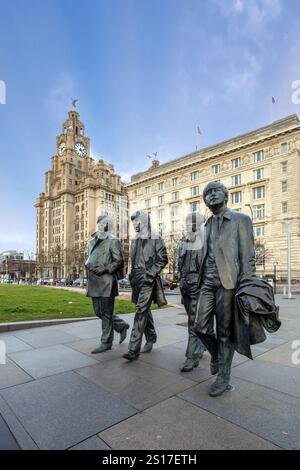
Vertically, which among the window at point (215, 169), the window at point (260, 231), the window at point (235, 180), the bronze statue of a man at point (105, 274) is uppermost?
the window at point (215, 169)

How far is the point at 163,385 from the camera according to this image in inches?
142

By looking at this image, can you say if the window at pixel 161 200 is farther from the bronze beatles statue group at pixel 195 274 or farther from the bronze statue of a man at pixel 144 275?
the bronze statue of a man at pixel 144 275

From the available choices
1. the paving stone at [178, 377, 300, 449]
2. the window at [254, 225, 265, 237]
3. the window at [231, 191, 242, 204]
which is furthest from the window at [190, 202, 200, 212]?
the paving stone at [178, 377, 300, 449]

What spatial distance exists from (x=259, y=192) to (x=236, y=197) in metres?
4.07

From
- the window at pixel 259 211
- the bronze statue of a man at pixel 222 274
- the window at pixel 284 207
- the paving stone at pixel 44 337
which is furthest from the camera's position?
the window at pixel 259 211

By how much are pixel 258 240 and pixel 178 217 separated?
17.6m

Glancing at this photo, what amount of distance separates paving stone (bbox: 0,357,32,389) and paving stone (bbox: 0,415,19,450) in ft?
3.52

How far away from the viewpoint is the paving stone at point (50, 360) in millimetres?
4109

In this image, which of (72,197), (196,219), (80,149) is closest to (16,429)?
(196,219)

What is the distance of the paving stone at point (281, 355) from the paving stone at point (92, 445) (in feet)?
10.8

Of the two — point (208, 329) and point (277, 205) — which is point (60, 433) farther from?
point (277, 205)

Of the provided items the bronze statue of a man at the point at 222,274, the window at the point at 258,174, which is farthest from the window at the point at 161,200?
the bronze statue of a man at the point at 222,274

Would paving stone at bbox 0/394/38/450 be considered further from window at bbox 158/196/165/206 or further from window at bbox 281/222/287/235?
window at bbox 158/196/165/206
